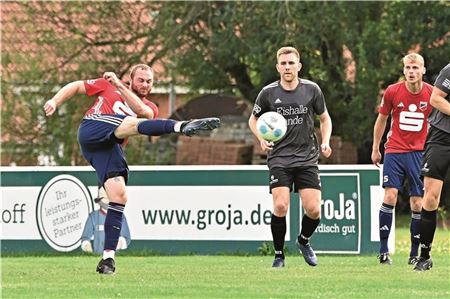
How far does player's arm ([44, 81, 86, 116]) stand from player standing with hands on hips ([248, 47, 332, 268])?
5.98ft

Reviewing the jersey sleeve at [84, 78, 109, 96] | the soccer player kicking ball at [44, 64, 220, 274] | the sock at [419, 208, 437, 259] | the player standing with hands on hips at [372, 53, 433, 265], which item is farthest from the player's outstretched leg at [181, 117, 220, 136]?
the player standing with hands on hips at [372, 53, 433, 265]

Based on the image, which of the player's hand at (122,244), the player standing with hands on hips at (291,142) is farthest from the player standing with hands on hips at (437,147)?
the player's hand at (122,244)

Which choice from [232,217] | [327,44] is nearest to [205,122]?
[232,217]

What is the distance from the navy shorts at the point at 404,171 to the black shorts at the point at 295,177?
1202 millimetres

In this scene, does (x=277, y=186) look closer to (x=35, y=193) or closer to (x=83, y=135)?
(x=83, y=135)

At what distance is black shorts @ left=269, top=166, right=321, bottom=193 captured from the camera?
11.9m

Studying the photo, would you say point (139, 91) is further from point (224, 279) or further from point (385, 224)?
point (385, 224)

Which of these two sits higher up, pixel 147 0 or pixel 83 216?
pixel 147 0

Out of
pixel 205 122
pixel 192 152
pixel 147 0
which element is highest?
pixel 147 0

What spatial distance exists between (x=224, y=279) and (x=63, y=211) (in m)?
5.45

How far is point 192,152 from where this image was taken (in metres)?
26.1

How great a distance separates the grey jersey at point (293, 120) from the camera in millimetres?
11969

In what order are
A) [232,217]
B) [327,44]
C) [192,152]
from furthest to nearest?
[192,152]
[327,44]
[232,217]

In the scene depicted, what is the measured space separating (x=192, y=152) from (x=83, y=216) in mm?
10434
